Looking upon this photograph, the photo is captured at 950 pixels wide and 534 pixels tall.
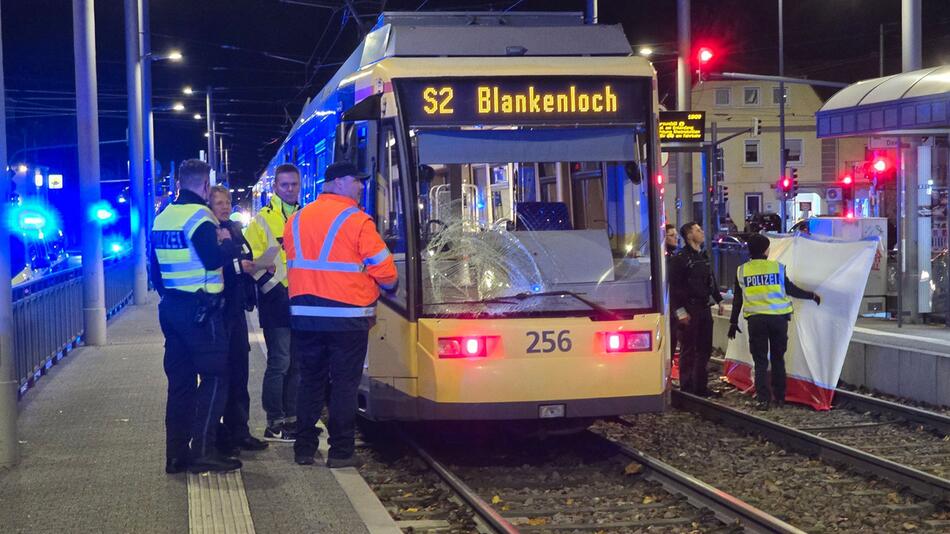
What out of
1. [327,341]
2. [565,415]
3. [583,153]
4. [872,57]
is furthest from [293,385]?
[872,57]

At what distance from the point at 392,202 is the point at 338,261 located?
40.0 inches

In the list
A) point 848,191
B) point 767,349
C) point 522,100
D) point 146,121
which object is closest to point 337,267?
point 522,100

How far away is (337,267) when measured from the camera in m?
8.03

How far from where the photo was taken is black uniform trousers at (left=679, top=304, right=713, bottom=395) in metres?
12.6

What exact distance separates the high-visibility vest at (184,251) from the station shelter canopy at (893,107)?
1056 centimetres

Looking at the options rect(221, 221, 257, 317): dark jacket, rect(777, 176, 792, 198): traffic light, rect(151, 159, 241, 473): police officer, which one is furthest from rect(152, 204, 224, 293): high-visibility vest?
rect(777, 176, 792, 198): traffic light

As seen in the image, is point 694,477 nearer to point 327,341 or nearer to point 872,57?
point 327,341

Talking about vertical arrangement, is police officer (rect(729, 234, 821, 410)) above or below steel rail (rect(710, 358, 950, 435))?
above

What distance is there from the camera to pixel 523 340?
864 centimetres

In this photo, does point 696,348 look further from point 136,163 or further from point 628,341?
point 136,163

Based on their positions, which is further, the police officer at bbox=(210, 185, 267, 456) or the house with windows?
the house with windows

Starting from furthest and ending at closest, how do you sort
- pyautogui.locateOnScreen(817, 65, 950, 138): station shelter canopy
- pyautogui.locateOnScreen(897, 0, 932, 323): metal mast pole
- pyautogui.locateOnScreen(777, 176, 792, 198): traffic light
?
pyautogui.locateOnScreen(777, 176, 792, 198): traffic light
pyautogui.locateOnScreen(897, 0, 932, 323): metal mast pole
pyautogui.locateOnScreen(817, 65, 950, 138): station shelter canopy

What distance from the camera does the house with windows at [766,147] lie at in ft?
233

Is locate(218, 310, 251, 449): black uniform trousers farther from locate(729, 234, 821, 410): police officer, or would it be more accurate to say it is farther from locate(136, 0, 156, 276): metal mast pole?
locate(136, 0, 156, 276): metal mast pole
